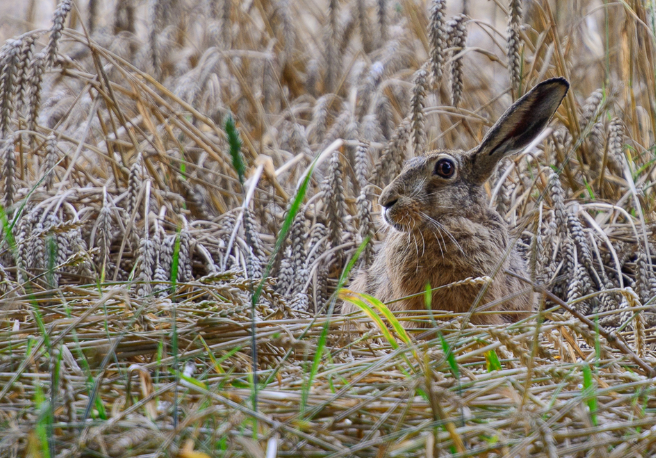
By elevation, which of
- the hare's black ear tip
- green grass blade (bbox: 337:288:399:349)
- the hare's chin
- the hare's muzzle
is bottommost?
green grass blade (bbox: 337:288:399:349)

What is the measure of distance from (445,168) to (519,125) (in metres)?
0.38

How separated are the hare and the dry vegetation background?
0.18 meters

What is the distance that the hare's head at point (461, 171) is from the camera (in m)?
2.88

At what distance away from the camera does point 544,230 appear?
3588 millimetres

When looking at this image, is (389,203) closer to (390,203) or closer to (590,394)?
(390,203)

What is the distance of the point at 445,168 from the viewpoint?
9.91 ft

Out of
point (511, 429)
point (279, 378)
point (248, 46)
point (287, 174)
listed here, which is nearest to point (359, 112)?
point (287, 174)

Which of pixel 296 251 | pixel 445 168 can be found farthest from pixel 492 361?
pixel 296 251

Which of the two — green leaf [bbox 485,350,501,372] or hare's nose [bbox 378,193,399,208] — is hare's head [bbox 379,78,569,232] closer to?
hare's nose [bbox 378,193,399,208]

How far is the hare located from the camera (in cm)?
288

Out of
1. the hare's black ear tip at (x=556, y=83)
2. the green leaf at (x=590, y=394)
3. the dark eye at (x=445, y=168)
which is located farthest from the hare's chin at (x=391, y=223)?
the green leaf at (x=590, y=394)

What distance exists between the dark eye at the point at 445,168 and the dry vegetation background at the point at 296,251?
0.75 feet

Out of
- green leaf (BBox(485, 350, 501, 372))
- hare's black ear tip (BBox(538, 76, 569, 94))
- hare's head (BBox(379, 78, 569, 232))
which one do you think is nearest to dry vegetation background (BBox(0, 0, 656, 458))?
green leaf (BBox(485, 350, 501, 372))

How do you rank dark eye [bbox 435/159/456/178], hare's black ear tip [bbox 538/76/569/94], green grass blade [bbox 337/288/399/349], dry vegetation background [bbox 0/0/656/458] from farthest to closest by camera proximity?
dark eye [bbox 435/159/456/178] → hare's black ear tip [bbox 538/76/569/94] → green grass blade [bbox 337/288/399/349] → dry vegetation background [bbox 0/0/656/458]
